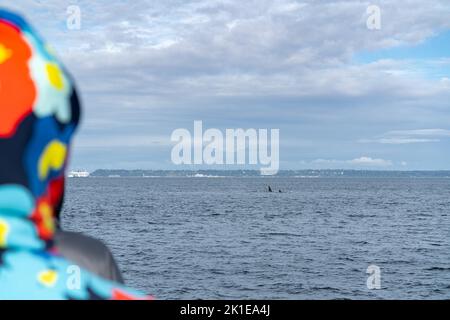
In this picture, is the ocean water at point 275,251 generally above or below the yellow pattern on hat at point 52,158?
below

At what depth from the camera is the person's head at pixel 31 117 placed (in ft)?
4.78

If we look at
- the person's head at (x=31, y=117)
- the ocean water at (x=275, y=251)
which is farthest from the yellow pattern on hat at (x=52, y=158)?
the ocean water at (x=275, y=251)

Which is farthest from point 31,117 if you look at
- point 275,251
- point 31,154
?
point 275,251

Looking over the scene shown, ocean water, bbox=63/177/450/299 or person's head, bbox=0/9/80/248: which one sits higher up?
person's head, bbox=0/9/80/248

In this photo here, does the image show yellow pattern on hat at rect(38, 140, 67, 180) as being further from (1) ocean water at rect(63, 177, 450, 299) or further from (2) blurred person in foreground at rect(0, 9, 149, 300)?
(1) ocean water at rect(63, 177, 450, 299)

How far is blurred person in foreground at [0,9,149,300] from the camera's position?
1.47m

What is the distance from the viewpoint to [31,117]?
4.89 ft

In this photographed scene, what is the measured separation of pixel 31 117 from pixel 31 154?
0.09 meters

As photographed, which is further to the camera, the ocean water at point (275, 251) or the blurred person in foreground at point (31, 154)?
the ocean water at point (275, 251)

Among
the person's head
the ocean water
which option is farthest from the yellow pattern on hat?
the ocean water

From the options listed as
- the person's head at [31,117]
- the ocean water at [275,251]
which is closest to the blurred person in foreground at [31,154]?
the person's head at [31,117]

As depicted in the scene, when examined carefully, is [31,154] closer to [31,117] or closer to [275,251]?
[31,117]

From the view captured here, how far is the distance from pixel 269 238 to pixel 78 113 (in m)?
72.0

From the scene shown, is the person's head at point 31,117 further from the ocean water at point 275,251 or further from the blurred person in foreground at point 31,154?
the ocean water at point 275,251
